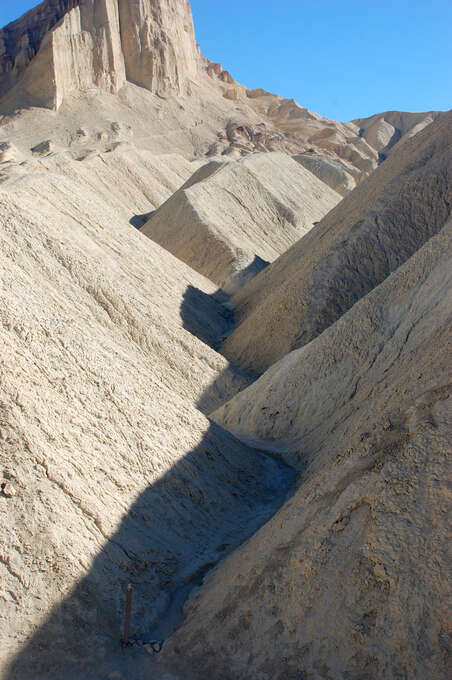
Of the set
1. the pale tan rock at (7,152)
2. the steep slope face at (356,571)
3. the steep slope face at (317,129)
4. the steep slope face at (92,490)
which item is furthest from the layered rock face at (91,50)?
the steep slope face at (356,571)

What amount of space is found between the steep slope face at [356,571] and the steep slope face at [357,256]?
252 inches

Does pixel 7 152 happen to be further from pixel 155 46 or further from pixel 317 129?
pixel 317 129

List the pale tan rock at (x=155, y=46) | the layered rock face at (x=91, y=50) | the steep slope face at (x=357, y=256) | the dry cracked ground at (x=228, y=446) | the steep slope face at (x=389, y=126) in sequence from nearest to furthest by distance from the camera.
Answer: the dry cracked ground at (x=228, y=446)
the steep slope face at (x=357, y=256)
the layered rock face at (x=91, y=50)
the pale tan rock at (x=155, y=46)
the steep slope face at (x=389, y=126)

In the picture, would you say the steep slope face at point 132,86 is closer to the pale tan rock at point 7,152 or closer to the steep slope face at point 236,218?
the pale tan rock at point 7,152

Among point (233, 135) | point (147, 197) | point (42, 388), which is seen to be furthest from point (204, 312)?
point (233, 135)

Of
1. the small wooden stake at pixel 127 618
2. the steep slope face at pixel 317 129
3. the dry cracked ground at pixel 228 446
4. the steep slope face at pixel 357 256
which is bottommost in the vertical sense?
the small wooden stake at pixel 127 618

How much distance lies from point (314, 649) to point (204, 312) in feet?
37.8

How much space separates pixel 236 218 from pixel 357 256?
379 inches

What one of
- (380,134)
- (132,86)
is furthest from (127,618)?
(380,134)

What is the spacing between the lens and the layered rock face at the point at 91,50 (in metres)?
36.1

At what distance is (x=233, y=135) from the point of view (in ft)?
141

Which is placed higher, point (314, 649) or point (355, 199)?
point (355, 199)

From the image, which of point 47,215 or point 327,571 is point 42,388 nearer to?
point 327,571

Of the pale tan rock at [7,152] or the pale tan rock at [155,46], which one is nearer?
the pale tan rock at [7,152]
